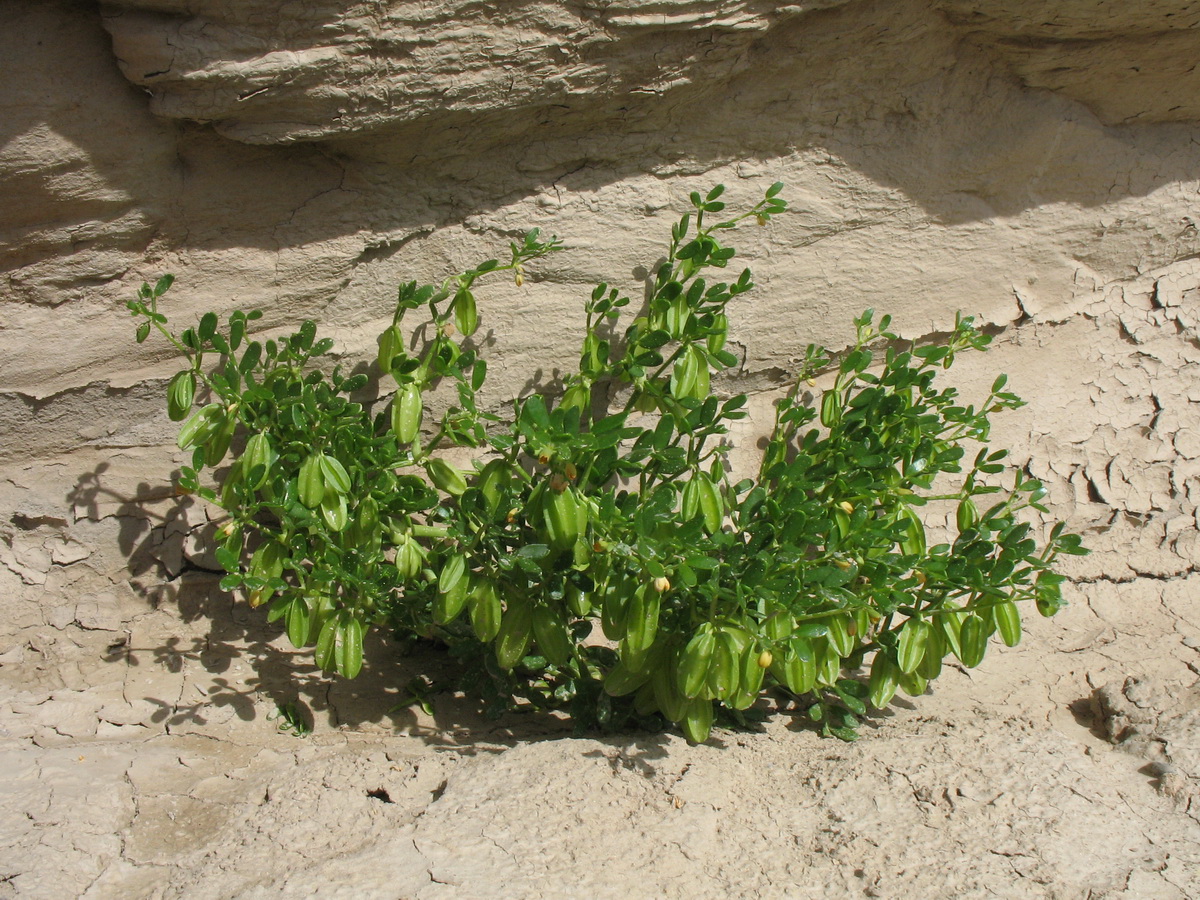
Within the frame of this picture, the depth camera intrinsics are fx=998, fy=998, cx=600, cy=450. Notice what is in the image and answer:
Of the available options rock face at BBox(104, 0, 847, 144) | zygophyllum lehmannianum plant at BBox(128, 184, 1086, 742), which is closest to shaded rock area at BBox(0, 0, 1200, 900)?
rock face at BBox(104, 0, 847, 144)

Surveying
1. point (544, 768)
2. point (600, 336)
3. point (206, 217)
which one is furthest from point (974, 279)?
point (206, 217)

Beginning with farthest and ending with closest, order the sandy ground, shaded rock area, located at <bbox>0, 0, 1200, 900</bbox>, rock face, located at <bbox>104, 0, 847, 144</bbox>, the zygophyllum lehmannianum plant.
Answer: rock face, located at <bbox>104, 0, 847, 144</bbox>, the zygophyllum lehmannianum plant, shaded rock area, located at <bbox>0, 0, 1200, 900</bbox>, the sandy ground

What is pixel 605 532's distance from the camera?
6.56 ft


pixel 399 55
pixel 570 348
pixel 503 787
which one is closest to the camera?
pixel 503 787

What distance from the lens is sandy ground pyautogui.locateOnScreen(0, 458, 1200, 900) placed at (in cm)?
173

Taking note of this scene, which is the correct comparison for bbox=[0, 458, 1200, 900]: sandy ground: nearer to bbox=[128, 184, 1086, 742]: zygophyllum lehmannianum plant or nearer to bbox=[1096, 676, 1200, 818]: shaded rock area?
bbox=[1096, 676, 1200, 818]: shaded rock area

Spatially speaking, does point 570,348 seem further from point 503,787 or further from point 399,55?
point 503,787

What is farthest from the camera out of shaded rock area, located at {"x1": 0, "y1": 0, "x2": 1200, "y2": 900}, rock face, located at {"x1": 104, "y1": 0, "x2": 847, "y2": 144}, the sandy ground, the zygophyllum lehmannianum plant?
rock face, located at {"x1": 104, "y1": 0, "x2": 847, "y2": 144}

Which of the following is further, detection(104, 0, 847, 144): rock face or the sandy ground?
detection(104, 0, 847, 144): rock face

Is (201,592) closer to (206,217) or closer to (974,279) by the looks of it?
(206,217)

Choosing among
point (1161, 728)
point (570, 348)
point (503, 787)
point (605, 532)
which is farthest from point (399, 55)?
point (1161, 728)

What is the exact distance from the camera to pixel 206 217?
2391mm

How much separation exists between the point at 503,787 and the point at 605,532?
1.73ft

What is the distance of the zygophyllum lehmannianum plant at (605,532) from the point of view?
6.47 ft
